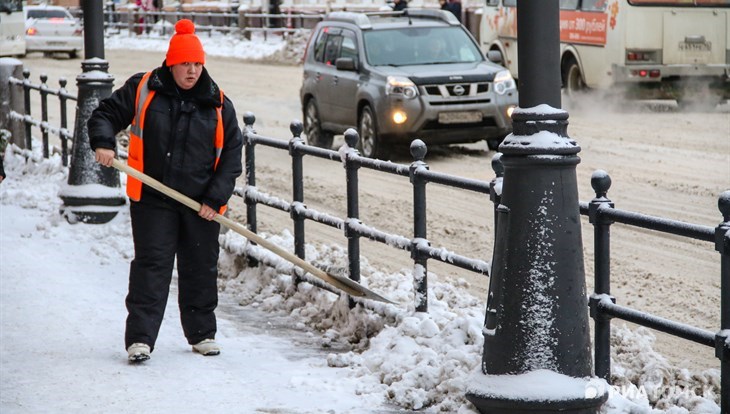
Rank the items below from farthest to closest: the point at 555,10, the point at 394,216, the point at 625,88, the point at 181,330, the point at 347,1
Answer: the point at 347,1 < the point at 625,88 < the point at 394,216 < the point at 181,330 < the point at 555,10

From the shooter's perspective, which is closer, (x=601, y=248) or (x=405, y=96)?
(x=601, y=248)

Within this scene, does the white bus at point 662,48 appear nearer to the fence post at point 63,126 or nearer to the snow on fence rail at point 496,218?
the fence post at point 63,126

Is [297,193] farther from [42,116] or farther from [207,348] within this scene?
[42,116]

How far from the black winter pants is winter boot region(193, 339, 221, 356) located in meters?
0.03

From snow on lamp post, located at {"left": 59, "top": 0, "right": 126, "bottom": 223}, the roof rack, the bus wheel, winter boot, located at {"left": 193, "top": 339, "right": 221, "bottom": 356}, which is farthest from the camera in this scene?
the bus wheel

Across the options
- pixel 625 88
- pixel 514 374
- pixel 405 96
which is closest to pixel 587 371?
pixel 514 374

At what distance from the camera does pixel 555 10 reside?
16.6 ft

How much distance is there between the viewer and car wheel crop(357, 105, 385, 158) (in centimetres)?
1589

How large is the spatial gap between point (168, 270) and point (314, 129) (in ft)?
35.7

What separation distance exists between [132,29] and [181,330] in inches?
1757

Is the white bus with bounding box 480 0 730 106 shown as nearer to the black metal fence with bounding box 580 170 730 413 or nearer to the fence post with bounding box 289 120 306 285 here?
the fence post with bounding box 289 120 306 285

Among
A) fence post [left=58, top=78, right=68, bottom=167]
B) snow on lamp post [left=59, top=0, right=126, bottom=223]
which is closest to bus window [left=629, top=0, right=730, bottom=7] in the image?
fence post [left=58, top=78, right=68, bottom=167]

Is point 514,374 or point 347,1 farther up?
point 347,1

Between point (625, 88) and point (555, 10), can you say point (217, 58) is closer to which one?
point (625, 88)
